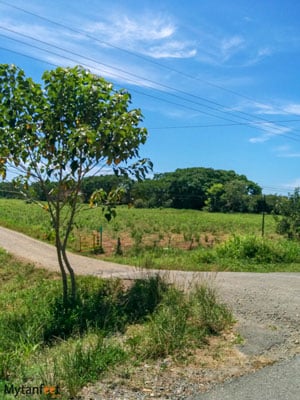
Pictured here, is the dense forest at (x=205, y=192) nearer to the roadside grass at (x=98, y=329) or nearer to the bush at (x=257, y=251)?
the bush at (x=257, y=251)

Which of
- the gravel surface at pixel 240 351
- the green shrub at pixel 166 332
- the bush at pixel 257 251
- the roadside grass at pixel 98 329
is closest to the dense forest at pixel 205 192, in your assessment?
the bush at pixel 257 251

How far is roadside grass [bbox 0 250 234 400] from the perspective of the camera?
4.48m

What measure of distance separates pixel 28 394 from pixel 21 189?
14.9 ft

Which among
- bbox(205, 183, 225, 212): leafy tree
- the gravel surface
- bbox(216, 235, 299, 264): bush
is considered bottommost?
the gravel surface

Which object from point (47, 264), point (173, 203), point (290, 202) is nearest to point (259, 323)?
point (47, 264)

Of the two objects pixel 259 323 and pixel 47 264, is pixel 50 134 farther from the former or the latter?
pixel 47 264

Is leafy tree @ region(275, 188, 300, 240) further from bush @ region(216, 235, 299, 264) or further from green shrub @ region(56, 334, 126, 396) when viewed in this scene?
green shrub @ region(56, 334, 126, 396)

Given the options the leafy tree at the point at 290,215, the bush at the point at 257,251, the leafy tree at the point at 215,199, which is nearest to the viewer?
the bush at the point at 257,251

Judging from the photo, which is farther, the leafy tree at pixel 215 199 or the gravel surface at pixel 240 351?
the leafy tree at pixel 215 199

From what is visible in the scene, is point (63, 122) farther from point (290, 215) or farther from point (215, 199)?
point (215, 199)

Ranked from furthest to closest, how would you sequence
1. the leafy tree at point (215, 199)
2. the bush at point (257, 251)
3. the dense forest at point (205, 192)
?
1. the leafy tree at point (215, 199)
2. the dense forest at point (205, 192)
3. the bush at point (257, 251)

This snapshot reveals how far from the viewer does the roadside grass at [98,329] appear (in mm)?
4477

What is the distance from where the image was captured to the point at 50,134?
716 cm

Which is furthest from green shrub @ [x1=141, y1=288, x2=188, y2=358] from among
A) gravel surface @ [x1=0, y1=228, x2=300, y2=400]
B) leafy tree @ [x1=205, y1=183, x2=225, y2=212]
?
leafy tree @ [x1=205, y1=183, x2=225, y2=212]
